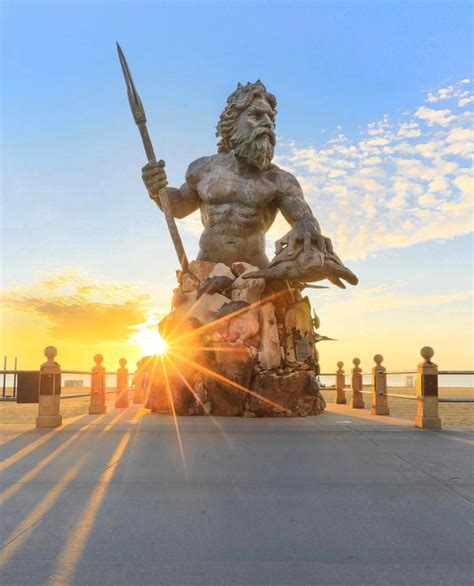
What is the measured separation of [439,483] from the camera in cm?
349

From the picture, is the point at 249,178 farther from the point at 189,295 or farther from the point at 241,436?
the point at 241,436

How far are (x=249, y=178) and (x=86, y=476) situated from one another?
6044mm

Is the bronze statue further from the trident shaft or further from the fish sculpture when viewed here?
the fish sculpture

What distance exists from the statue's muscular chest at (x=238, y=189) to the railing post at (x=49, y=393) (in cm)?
375

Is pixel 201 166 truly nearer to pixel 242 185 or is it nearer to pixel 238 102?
pixel 242 185

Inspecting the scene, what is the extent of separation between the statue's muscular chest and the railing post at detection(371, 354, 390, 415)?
3265mm

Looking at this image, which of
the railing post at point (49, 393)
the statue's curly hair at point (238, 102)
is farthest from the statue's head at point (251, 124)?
the railing post at point (49, 393)

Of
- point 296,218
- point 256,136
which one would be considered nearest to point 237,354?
point 296,218

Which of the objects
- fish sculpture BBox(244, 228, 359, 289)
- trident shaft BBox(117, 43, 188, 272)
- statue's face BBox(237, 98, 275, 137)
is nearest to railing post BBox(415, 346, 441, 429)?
fish sculpture BBox(244, 228, 359, 289)

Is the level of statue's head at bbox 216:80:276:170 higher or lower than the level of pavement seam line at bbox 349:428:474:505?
higher

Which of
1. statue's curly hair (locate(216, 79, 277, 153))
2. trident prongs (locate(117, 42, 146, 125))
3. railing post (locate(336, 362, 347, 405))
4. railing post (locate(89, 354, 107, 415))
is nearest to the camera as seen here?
trident prongs (locate(117, 42, 146, 125))

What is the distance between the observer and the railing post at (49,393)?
6.29 m

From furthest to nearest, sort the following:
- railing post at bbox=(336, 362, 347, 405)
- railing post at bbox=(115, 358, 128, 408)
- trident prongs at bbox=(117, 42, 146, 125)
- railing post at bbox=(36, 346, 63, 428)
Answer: railing post at bbox=(336, 362, 347, 405) → railing post at bbox=(115, 358, 128, 408) → trident prongs at bbox=(117, 42, 146, 125) → railing post at bbox=(36, 346, 63, 428)

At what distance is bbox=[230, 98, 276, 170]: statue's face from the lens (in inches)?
327
